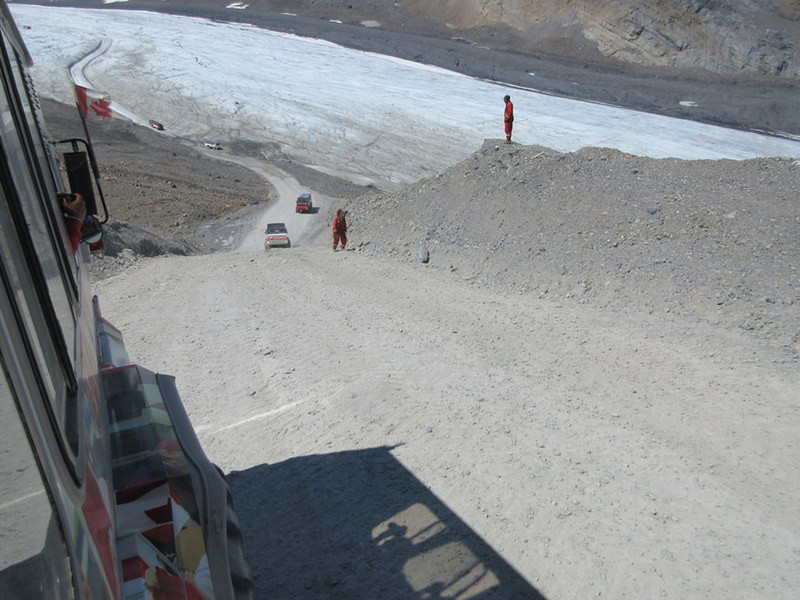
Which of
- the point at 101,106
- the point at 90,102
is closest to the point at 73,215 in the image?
the point at 101,106

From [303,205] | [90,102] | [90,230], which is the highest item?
[90,102]

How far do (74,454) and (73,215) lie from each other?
3359 mm

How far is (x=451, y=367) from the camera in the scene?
7.91m

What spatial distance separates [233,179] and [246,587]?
3671 cm

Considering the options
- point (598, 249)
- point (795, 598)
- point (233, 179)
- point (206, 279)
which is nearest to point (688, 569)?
point (795, 598)

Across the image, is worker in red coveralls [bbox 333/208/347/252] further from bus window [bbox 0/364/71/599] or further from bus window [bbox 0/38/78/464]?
bus window [bbox 0/364/71/599]

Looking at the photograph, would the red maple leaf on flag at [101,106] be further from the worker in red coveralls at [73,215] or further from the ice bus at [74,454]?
the worker in red coveralls at [73,215]

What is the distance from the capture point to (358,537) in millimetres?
5234

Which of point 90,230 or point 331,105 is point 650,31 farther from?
point 90,230

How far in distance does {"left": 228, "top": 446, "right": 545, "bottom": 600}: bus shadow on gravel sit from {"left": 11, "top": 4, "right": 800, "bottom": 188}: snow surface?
35042 millimetres

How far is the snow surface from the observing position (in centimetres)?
4275

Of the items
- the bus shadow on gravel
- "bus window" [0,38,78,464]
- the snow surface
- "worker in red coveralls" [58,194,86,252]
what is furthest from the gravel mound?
the snow surface

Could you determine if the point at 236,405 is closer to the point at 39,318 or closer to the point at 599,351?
the point at 599,351

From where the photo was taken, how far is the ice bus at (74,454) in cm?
157
